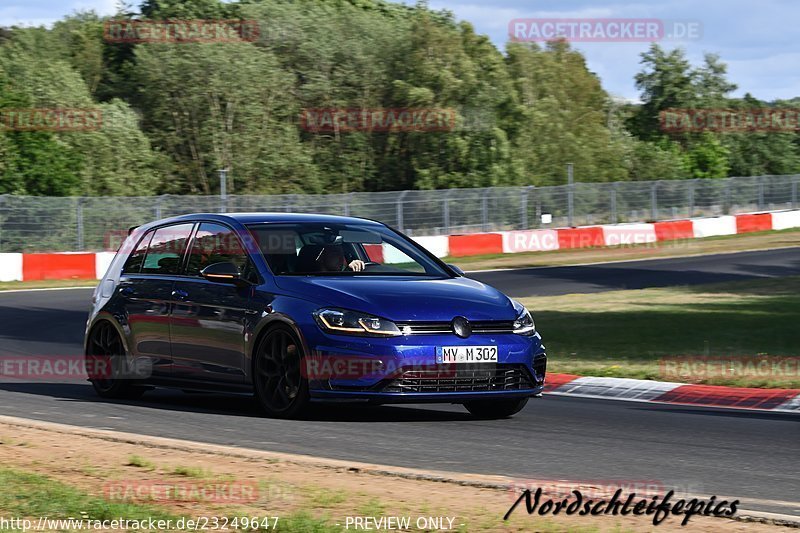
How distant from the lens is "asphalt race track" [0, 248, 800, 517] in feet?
24.8

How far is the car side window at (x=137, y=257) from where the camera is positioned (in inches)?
454

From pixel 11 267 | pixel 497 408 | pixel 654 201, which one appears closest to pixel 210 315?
pixel 497 408

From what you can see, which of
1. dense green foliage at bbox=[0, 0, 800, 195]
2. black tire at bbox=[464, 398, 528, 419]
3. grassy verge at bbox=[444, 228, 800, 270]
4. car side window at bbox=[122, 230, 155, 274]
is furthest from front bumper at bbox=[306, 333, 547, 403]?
dense green foliage at bbox=[0, 0, 800, 195]

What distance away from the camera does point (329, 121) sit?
212 feet

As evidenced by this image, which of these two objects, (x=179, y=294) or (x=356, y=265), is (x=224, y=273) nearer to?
(x=179, y=294)

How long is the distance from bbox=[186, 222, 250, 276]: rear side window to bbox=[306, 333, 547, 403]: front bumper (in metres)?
1.40

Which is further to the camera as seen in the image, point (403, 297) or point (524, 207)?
point (524, 207)

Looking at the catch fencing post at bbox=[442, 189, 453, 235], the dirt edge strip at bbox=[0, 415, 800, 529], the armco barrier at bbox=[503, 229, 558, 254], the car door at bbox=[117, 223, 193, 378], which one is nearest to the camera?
the dirt edge strip at bbox=[0, 415, 800, 529]

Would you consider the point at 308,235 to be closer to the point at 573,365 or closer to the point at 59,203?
the point at 573,365

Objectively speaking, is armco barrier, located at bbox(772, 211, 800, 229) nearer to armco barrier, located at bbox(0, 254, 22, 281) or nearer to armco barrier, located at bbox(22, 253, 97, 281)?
armco barrier, located at bbox(22, 253, 97, 281)

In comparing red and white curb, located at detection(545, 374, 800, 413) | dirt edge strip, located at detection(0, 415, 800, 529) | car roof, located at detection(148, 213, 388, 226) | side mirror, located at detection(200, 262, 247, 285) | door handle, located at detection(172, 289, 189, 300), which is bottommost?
red and white curb, located at detection(545, 374, 800, 413)

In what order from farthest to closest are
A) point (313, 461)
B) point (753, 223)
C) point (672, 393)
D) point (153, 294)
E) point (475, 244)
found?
point (753, 223)
point (475, 244)
point (672, 393)
point (153, 294)
point (313, 461)

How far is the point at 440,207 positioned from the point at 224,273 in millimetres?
29365

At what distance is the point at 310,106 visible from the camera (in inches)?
2594
